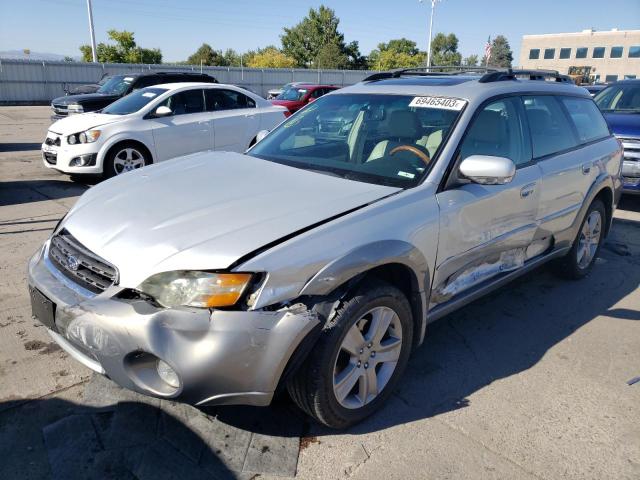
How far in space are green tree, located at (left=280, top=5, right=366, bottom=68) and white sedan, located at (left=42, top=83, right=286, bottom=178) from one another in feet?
194

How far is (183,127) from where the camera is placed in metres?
8.27

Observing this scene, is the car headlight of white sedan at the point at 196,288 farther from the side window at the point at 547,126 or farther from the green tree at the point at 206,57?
the green tree at the point at 206,57

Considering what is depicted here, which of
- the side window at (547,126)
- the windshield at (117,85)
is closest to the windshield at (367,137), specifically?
the side window at (547,126)

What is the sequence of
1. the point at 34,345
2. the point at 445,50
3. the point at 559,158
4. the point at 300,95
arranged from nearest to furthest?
the point at 34,345
the point at 559,158
the point at 300,95
the point at 445,50

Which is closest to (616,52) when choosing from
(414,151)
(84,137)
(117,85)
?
(117,85)

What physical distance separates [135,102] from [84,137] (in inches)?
45.6

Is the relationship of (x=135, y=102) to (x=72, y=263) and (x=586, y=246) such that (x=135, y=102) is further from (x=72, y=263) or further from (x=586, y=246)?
(x=586, y=246)

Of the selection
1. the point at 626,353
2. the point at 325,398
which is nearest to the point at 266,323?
the point at 325,398

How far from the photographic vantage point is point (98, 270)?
2.36 meters

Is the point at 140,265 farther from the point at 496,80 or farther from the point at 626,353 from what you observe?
the point at 626,353

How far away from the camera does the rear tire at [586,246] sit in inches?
181

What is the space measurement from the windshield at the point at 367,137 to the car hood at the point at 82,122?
15.9 ft

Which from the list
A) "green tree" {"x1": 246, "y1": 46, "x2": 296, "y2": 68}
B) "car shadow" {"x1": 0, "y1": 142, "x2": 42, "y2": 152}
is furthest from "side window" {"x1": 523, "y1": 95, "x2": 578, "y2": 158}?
"green tree" {"x1": 246, "y1": 46, "x2": 296, "y2": 68}

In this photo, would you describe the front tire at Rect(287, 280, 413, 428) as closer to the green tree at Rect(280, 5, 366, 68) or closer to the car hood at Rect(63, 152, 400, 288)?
the car hood at Rect(63, 152, 400, 288)
